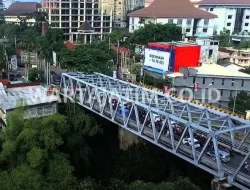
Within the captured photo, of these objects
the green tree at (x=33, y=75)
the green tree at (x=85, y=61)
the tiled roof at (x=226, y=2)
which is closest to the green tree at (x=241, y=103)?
the green tree at (x=85, y=61)

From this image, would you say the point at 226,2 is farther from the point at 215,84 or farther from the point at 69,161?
the point at 69,161

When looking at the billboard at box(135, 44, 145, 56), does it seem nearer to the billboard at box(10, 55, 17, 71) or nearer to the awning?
the awning

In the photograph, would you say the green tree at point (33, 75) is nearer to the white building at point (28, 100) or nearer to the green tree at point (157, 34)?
the white building at point (28, 100)

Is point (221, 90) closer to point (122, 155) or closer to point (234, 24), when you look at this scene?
point (122, 155)

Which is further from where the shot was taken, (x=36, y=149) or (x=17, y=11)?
(x=17, y=11)

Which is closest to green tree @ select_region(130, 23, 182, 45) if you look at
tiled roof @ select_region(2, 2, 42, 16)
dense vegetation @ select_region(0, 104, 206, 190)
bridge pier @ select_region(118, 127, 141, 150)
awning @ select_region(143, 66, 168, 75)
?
awning @ select_region(143, 66, 168, 75)

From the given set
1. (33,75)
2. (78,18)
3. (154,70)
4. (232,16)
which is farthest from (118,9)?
(33,75)

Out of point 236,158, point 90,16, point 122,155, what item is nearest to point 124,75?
point 122,155
